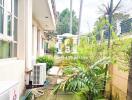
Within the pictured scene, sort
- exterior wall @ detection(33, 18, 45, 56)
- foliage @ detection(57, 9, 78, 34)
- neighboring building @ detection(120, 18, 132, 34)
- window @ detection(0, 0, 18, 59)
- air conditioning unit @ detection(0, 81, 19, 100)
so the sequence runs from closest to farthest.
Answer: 1. air conditioning unit @ detection(0, 81, 19, 100)
2. window @ detection(0, 0, 18, 59)
3. neighboring building @ detection(120, 18, 132, 34)
4. exterior wall @ detection(33, 18, 45, 56)
5. foliage @ detection(57, 9, 78, 34)

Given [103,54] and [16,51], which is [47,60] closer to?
[16,51]

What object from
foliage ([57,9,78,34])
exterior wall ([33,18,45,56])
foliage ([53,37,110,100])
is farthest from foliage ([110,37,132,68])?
foliage ([57,9,78,34])

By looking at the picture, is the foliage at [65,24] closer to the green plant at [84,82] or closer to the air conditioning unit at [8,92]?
the green plant at [84,82]

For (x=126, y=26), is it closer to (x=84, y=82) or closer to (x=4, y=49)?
(x=84, y=82)

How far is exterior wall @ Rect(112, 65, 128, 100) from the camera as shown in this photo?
5337mm

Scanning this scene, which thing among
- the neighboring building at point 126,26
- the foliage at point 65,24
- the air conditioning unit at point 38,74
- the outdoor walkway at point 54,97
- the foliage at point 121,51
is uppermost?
the foliage at point 65,24

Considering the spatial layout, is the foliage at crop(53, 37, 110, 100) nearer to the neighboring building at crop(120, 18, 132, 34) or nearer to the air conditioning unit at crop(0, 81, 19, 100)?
the neighboring building at crop(120, 18, 132, 34)

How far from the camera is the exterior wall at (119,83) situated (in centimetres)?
534

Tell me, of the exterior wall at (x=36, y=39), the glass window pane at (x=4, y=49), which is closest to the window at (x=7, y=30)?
the glass window pane at (x=4, y=49)

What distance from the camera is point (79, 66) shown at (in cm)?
550

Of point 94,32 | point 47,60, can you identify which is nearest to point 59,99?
point 94,32

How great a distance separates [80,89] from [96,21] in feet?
6.13

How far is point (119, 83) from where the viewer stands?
580cm

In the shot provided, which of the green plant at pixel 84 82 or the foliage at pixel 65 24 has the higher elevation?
the foliage at pixel 65 24
